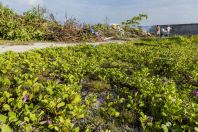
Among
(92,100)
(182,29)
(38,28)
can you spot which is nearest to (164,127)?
(92,100)

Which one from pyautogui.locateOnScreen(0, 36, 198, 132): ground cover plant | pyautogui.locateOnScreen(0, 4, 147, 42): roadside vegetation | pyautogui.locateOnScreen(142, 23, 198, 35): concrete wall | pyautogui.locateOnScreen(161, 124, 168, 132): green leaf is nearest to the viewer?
pyautogui.locateOnScreen(161, 124, 168, 132): green leaf

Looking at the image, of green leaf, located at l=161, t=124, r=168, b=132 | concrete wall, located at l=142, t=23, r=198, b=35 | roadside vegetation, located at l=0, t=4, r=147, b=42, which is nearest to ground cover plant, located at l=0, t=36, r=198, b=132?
green leaf, located at l=161, t=124, r=168, b=132

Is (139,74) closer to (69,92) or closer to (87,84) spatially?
(87,84)

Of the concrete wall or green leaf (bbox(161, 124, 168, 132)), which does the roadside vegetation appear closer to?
green leaf (bbox(161, 124, 168, 132))

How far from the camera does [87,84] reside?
6.31m

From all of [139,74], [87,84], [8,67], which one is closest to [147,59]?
[139,74]

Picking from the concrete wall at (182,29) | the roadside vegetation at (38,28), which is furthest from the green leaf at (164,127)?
the concrete wall at (182,29)

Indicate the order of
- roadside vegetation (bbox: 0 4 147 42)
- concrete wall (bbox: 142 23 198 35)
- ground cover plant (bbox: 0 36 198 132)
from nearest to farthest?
1. ground cover plant (bbox: 0 36 198 132)
2. roadside vegetation (bbox: 0 4 147 42)
3. concrete wall (bbox: 142 23 198 35)

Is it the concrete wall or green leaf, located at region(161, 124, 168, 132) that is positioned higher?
green leaf, located at region(161, 124, 168, 132)

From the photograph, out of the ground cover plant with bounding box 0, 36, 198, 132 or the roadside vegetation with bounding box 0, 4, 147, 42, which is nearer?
the ground cover plant with bounding box 0, 36, 198, 132

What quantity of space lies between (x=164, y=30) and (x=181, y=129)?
3054 centimetres

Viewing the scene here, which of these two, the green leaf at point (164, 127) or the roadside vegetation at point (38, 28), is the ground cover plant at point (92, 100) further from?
the roadside vegetation at point (38, 28)

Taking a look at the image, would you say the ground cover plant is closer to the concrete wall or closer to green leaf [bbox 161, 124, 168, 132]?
green leaf [bbox 161, 124, 168, 132]

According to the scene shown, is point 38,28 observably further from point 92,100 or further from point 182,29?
point 182,29
